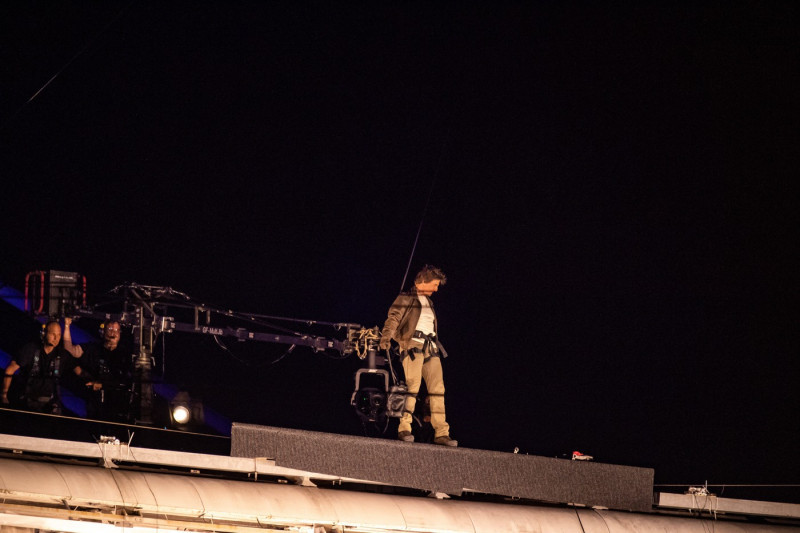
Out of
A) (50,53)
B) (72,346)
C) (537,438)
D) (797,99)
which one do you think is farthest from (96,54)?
(797,99)

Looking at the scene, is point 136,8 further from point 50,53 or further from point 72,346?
point 72,346

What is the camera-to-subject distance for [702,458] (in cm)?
872

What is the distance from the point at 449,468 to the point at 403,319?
117 centimetres

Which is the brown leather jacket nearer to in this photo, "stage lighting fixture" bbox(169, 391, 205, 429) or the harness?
the harness

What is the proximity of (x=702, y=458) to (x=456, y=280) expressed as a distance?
101 inches

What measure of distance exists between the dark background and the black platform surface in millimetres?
2558

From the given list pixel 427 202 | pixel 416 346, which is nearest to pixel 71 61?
pixel 427 202

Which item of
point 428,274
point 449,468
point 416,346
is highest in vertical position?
point 428,274

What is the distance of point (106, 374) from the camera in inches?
251

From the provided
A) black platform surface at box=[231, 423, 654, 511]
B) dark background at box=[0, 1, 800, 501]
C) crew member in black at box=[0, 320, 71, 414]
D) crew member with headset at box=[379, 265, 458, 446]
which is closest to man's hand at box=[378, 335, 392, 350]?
crew member with headset at box=[379, 265, 458, 446]

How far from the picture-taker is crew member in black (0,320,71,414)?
606 centimetres

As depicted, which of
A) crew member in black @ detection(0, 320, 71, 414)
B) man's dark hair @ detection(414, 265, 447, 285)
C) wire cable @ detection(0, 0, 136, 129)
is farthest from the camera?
wire cable @ detection(0, 0, 136, 129)

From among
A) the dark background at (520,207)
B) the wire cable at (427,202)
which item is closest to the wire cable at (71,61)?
the dark background at (520,207)

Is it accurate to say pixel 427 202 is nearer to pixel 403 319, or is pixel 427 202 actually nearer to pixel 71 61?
pixel 403 319
